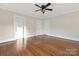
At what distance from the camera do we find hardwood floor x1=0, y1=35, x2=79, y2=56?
67.8 inches

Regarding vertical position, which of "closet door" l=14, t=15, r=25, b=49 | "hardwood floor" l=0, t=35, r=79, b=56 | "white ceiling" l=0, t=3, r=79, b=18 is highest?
"white ceiling" l=0, t=3, r=79, b=18

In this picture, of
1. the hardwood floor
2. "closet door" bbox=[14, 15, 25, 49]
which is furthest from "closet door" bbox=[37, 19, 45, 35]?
"closet door" bbox=[14, 15, 25, 49]

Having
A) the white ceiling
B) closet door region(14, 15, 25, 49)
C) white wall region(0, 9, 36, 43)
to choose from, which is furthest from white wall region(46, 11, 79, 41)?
closet door region(14, 15, 25, 49)

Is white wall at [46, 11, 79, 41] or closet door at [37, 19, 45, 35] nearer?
white wall at [46, 11, 79, 41]

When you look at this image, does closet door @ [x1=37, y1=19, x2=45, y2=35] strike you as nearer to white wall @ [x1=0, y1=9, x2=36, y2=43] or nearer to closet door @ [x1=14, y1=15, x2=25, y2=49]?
white wall @ [x1=0, y1=9, x2=36, y2=43]

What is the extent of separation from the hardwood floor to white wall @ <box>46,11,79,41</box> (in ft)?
0.37

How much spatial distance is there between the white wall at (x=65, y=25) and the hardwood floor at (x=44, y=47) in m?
0.11

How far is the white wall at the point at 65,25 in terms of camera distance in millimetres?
1734

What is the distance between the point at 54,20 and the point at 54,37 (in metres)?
0.37

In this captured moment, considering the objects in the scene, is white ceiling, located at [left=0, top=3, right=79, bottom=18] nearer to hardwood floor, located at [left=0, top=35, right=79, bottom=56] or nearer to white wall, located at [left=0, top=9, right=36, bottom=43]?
white wall, located at [left=0, top=9, right=36, bottom=43]

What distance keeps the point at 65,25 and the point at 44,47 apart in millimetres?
639

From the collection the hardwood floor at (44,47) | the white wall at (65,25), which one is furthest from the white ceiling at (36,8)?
the hardwood floor at (44,47)

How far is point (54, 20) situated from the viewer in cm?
188

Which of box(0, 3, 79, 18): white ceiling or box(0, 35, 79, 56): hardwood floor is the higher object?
box(0, 3, 79, 18): white ceiling
